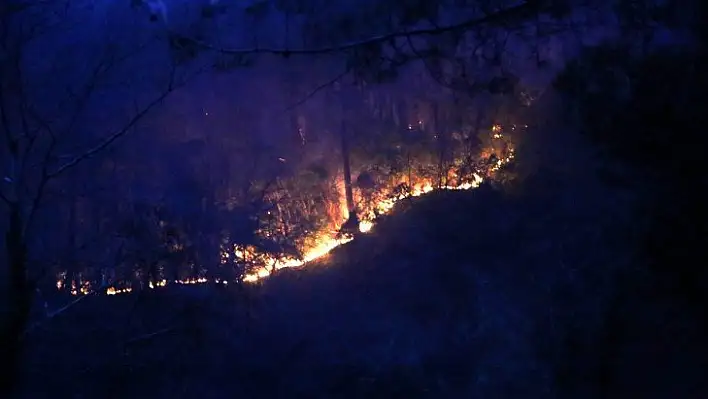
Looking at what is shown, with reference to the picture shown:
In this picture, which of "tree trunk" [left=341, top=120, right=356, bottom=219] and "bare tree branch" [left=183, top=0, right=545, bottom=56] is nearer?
"bare tree branch" [left=183, top=0, right=545, bottom=56]

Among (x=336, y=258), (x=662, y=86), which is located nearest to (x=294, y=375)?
(x=336, y=258)

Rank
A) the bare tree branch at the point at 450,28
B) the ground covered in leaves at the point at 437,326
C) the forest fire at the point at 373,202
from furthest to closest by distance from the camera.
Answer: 1. the forest fire at the point at 373,202
2. the ground covered in leaves at the point at 437,326
3. the bare tree branch at the point at 450,28

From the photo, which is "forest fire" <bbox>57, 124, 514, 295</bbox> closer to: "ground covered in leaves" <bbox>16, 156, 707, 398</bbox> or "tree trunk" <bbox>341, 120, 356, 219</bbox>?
"tree trunk" <bbox>341, 120, 356, 219</bbox>

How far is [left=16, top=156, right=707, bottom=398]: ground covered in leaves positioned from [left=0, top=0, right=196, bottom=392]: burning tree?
4.25ft

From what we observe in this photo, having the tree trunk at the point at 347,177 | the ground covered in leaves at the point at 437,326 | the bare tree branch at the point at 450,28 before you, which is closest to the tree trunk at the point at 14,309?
the ground covered in leaves at the point at 437,326

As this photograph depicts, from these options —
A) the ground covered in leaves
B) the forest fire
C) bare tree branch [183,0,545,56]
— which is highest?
bare tree branch [183,0,545,56]

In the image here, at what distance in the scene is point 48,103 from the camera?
287 inches

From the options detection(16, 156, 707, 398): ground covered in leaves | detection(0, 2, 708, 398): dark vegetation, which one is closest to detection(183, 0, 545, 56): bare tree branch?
detection(0, 2, 708, 398): dark vegetation

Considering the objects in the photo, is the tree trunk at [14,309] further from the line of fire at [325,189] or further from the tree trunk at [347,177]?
the tree trunk at [347,177]

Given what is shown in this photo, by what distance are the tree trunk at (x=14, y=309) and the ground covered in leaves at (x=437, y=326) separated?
43.6 inches

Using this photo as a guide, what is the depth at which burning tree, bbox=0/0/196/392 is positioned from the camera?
619cm

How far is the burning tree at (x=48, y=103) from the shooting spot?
6191mm

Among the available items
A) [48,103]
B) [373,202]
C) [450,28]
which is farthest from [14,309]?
[373,202]

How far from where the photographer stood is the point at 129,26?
767 centimetres
